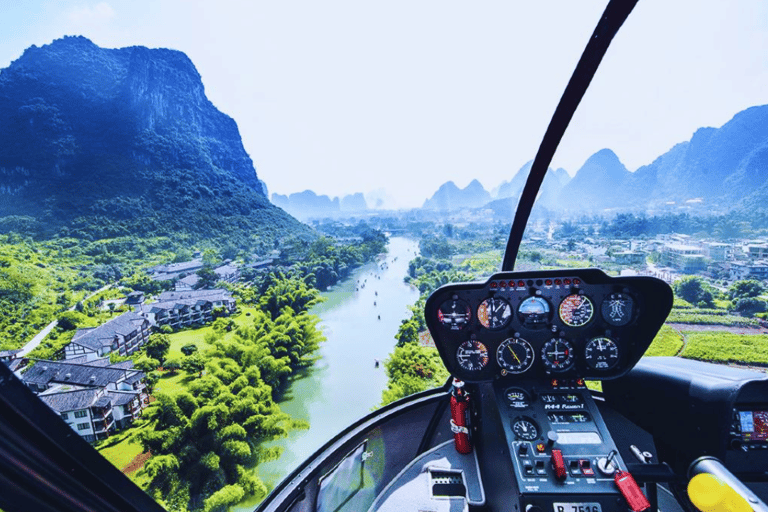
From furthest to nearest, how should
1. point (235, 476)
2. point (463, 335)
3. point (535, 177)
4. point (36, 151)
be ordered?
point (36, 151) → point (235, 476) → point (535, 177) → point (463, 335)

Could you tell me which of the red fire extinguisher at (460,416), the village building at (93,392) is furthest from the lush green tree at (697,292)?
the village building at (93,392)

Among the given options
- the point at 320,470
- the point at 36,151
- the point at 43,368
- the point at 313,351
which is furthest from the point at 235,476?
the point at 36,151

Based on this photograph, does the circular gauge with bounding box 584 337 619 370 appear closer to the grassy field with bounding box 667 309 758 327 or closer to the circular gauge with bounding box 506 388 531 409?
the circular gauge with bounding box 506 388 531 409

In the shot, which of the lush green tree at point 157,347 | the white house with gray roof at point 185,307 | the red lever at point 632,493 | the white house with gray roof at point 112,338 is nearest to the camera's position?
the red lever at point 632,493

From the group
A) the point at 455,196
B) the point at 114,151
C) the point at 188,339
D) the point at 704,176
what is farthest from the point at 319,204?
the point at 704,176

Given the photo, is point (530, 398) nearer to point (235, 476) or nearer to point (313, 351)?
point (235, 476)

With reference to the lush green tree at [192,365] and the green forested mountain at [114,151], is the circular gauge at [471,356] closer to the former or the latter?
the lush green tree at [192,365]
